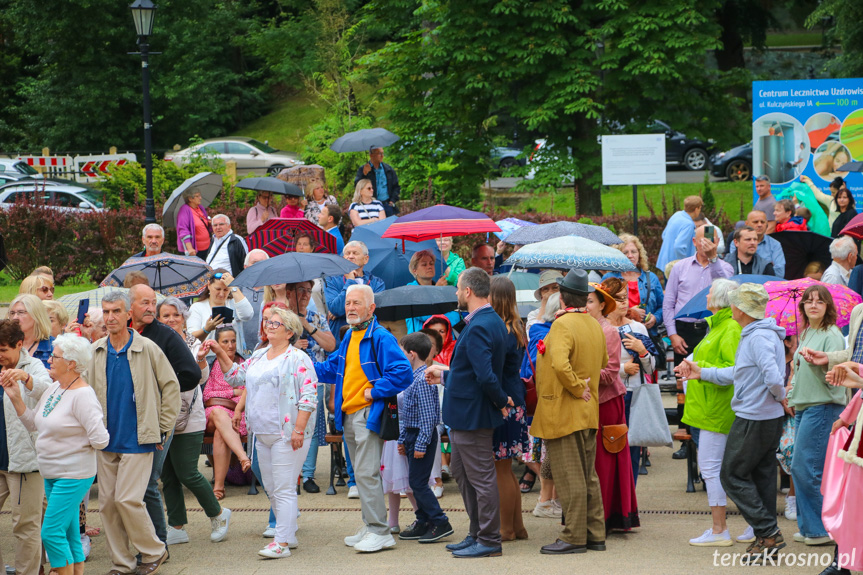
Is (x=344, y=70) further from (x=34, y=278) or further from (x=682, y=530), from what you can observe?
(x=682, y=530)


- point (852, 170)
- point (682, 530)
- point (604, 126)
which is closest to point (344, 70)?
point (604, 126)

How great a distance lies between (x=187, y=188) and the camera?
40.8 ft

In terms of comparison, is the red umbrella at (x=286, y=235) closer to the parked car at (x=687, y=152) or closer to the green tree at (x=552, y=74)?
the green tree at (x=552, y=74)

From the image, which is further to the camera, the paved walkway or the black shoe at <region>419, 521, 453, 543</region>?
the black shoe at <region>419, 521, 453, 543</region>

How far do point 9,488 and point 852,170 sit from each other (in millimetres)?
12416

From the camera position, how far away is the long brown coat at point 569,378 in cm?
666

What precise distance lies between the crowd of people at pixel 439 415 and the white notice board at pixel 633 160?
6.29 m

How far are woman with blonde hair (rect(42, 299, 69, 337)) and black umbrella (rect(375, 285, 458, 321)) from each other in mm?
2546

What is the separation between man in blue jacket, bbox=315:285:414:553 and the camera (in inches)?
276

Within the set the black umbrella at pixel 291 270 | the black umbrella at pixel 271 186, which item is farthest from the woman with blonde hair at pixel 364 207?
the black umbrella at pixel 291 270

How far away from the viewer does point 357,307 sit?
706 centimetres

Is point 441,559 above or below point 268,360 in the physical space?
below

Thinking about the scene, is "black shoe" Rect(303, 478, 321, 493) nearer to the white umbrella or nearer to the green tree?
the white umbrella

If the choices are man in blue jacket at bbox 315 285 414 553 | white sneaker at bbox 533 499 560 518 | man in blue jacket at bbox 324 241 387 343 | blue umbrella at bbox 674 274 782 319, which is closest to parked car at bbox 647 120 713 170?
man in blue jacket at bbox 324 241 387 343
